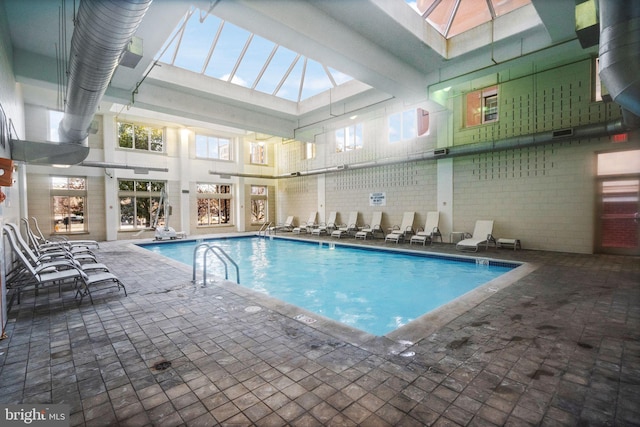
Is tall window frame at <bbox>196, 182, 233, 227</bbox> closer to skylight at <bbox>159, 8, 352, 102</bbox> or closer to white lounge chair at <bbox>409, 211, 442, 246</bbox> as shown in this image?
skylight at <bbox>159, 8, 352, 102</bbox>

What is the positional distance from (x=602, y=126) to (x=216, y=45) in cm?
913

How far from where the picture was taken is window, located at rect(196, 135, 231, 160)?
43.1 feet

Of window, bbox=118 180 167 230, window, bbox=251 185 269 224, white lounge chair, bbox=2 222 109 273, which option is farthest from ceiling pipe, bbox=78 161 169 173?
white lounge chair, bbox=2 222 109 273

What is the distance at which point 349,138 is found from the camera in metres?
12.1

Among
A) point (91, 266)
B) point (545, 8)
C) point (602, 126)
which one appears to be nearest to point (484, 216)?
point (602, 126)

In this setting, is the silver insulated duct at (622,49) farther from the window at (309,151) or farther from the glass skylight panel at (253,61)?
the window at (309,151)

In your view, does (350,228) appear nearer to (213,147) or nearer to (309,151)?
(309,151)

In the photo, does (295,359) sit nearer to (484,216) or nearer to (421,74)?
(421,74)

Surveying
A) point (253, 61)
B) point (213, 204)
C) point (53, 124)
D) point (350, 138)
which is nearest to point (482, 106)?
point (350, 138)

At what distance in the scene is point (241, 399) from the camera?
5.85 feet

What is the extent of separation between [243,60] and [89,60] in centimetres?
543

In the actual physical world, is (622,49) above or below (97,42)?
below

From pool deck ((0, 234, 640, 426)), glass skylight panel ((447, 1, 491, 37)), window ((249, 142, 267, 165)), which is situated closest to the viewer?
pool deck ((0, 234, 640, 426))

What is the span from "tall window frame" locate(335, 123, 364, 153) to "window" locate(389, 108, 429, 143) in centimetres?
141
